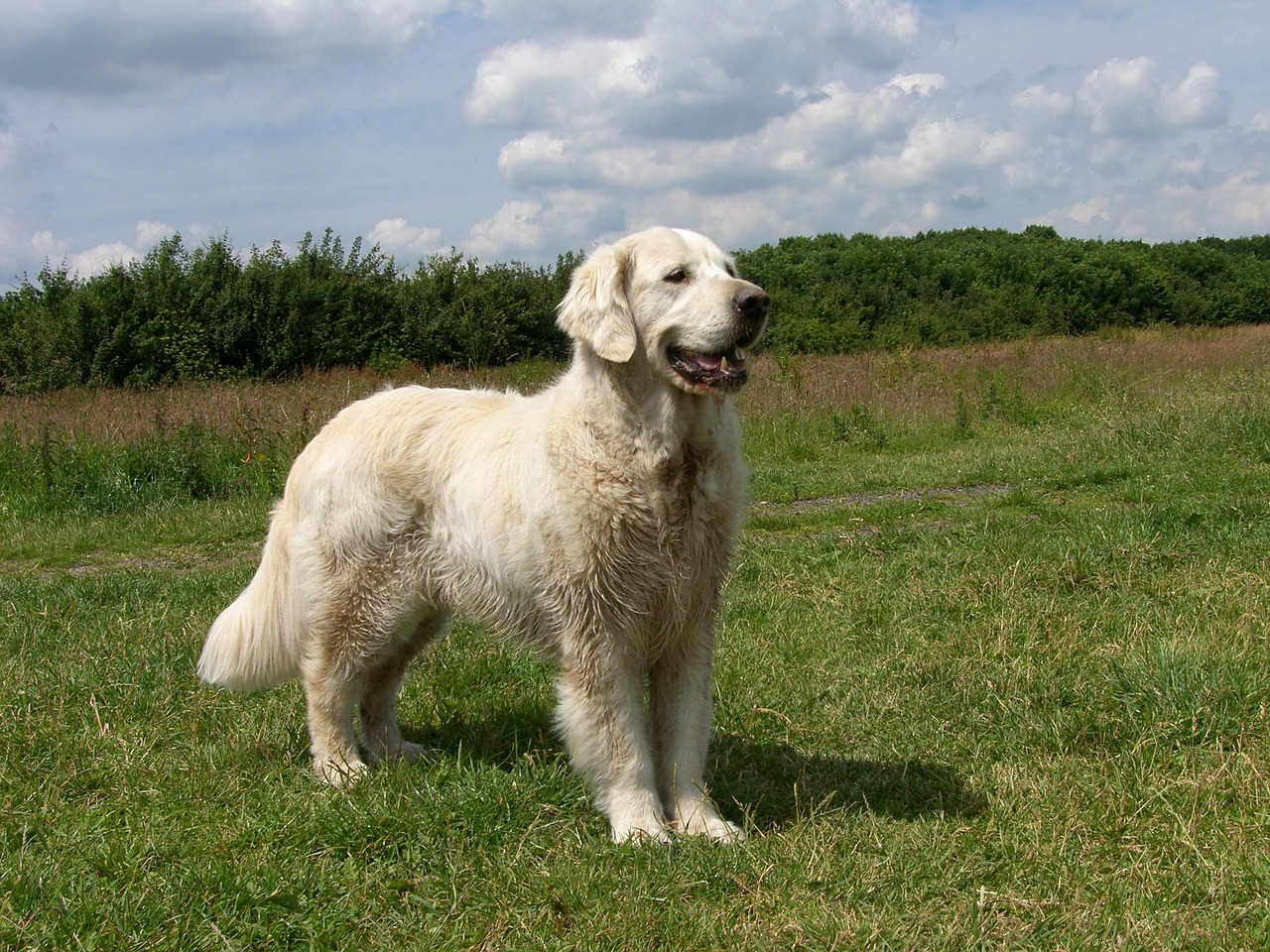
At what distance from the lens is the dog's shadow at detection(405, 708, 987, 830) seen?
3.37 metres

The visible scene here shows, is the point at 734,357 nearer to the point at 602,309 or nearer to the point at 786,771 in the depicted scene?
the point at 602,309

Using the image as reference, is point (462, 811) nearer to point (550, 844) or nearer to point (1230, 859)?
point (550, 844)

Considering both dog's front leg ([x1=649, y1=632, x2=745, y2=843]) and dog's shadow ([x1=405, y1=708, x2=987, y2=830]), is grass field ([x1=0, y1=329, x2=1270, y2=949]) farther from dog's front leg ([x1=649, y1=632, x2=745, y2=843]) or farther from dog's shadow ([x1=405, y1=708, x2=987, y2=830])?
dog's front leg ([x1=649, y1=632, x2=745, y2=843])

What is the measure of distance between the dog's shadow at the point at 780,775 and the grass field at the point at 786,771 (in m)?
0.01

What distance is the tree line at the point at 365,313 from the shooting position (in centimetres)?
2138

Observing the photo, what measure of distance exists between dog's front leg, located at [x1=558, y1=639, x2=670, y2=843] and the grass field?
15 cm

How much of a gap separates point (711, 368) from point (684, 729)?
123 cm

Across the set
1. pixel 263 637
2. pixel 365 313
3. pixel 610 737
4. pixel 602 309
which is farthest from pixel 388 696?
pixel 365 313

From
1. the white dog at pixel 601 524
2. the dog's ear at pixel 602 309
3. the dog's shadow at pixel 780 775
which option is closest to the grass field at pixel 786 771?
the dog's shadow at pixel 780 775

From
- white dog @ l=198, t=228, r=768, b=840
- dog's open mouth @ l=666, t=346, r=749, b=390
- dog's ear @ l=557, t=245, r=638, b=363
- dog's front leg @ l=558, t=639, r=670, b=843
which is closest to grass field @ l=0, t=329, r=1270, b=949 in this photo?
dog's front leg @ l=558, t=639, r=670, b=843

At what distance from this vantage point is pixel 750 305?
10.4ft

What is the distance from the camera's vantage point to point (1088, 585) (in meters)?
5.41

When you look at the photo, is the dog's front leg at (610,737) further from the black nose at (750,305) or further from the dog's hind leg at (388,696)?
the black nose at (750,305)

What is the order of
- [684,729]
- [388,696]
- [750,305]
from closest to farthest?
[750,305] → [684,729] → [388,696]
